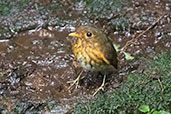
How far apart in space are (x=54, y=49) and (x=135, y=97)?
63.7 inches

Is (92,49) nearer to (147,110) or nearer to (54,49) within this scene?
(147,110)

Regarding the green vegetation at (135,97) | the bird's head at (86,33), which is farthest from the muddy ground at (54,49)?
the bird's head at (86,33)

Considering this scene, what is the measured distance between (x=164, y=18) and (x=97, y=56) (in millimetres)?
1951

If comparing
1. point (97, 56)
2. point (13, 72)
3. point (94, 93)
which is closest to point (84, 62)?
point (97, 56)

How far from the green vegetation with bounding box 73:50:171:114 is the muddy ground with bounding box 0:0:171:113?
0.17 m

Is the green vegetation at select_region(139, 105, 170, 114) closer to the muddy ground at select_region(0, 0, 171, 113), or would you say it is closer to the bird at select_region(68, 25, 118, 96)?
the muddy ground at select_region(0, 0, 171, 113)

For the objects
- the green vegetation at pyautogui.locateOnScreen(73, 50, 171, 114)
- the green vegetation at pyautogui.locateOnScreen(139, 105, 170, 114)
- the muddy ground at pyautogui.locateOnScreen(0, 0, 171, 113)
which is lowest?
the green vegetation at pyautogui.locateOnScreen(139, 105, 170, 114)

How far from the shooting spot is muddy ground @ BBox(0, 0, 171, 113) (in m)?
4.03

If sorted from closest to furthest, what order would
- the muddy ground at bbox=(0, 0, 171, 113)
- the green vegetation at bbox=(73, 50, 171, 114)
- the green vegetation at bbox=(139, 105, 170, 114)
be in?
the green vegetation at bbox=(139, 105, 170, 114) → the green vegetation at bbox=(73, 50, 171, 114) → the muddy ground at bbox=(0, 0, 171, 113)

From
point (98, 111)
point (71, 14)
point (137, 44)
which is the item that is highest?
point (71, 14)

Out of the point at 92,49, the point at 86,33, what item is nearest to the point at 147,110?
the point at 92,49

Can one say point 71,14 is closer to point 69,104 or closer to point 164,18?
point 164,18

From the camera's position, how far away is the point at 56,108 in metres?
3.79

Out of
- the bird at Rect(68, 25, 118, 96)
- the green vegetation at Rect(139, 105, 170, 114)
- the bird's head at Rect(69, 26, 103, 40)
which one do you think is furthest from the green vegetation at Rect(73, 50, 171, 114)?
the bird's head at Rect(69, 26, 103, 40)
